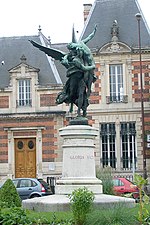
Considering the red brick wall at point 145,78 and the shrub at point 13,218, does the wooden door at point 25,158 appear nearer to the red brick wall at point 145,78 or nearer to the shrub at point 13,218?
the red brick wall at point 145,78

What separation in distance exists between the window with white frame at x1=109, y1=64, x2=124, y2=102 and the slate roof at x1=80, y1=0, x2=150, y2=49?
158 cm

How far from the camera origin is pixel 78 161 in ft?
48.7

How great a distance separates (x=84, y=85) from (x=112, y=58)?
17812 millimetres

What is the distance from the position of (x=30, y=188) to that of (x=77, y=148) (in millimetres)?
9163

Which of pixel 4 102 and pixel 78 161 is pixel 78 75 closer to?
pixel 78 161

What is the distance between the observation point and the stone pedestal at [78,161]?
48.4ft

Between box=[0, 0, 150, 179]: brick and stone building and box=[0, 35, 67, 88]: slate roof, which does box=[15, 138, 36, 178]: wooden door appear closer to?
box=[0, 0, 150, 179]: brick and stone building

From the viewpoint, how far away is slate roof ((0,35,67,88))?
114ft

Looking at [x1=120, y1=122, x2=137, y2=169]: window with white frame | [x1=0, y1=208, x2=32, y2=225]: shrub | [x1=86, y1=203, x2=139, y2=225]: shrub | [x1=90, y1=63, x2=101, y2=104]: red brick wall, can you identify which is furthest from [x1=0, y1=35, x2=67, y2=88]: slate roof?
[x1=86, y1=203, x2=139, y2=225]: shrub

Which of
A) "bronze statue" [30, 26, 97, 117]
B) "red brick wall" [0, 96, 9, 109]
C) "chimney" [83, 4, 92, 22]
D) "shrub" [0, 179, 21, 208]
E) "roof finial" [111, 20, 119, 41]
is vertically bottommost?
"shrub" [0, 179, 21, 208]

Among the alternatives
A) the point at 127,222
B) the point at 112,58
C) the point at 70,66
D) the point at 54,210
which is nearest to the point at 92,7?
the point at 112,58

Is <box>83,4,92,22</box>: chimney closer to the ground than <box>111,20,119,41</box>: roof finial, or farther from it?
farther from it

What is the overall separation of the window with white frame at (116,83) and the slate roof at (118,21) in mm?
1582

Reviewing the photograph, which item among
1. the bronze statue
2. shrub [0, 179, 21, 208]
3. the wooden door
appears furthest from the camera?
the wooden door
